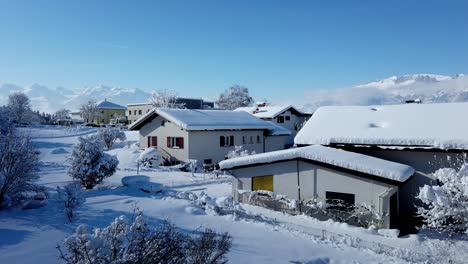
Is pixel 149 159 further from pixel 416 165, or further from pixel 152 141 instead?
pixel 416 165

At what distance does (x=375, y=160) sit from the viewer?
16.5 m

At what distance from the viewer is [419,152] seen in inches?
679

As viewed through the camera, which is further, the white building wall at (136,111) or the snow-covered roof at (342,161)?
the white building wall at (136,111)

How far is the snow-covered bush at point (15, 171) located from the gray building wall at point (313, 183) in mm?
8905

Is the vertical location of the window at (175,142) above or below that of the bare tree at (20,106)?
below

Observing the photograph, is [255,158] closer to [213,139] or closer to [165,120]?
[213,139]

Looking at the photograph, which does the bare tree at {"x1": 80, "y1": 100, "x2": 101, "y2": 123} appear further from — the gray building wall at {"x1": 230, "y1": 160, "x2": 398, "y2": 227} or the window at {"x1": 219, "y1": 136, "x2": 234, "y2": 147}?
the gray building wall at {"x1": 230, "y1": 160, "x2": 398, "y2": 227}

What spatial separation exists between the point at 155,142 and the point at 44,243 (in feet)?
77.2

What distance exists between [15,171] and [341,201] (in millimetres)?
12971

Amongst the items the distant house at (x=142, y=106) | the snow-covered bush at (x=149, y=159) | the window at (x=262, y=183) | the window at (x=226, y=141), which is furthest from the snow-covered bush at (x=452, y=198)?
the distant house at (x=142, y=106)

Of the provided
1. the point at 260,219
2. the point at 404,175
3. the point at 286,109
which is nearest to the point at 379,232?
the point at 404,175

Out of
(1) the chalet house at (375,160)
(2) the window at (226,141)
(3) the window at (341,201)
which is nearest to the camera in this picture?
(1) the chalet house at (375,160)

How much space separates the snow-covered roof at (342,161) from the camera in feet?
48.5

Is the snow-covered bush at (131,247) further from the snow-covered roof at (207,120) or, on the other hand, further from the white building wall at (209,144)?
the white building wall at (209,144)
